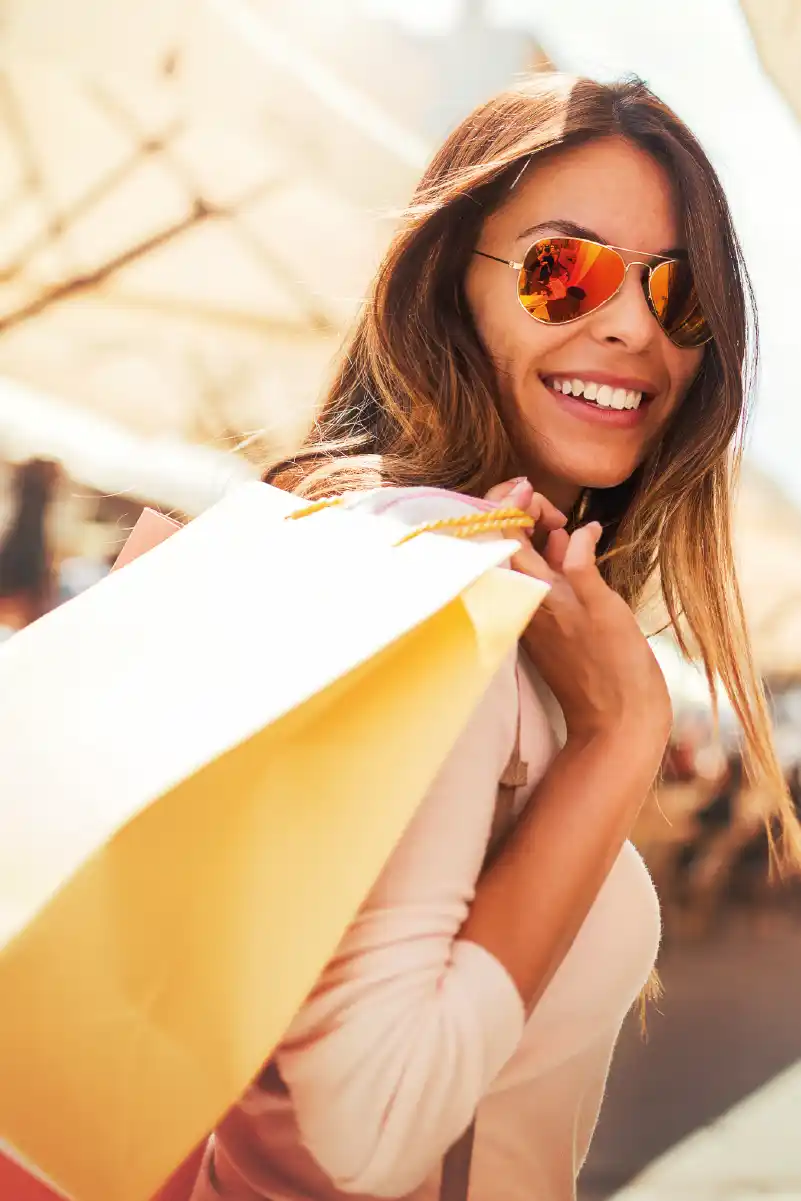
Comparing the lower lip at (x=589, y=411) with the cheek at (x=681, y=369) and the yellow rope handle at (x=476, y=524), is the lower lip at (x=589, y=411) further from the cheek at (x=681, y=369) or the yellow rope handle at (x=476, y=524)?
→ the yellow rope handle at (x=476, y=524)

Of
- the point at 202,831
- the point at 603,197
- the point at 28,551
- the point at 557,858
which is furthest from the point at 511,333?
the point at 28,551

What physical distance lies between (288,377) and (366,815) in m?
1.72

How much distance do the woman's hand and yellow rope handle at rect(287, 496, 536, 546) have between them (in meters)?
0.04

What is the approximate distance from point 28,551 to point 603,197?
1.51 meters

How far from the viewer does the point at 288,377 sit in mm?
2145

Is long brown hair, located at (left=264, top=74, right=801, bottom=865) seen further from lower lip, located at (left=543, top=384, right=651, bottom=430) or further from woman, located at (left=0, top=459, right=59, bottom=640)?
woman, located at (left=0, top=459, right=59, bottom=640)

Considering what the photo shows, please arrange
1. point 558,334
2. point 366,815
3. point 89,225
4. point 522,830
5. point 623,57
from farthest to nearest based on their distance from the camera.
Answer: point 89,225, point 623,57, point 558,334, point 522,830, point 366,815

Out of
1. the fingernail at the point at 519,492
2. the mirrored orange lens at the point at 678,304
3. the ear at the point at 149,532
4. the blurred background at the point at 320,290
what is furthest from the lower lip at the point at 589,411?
the blurred background at the point at 320,290

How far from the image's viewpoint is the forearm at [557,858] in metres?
0.71

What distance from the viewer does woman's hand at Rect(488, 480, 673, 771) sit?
0.85 metres

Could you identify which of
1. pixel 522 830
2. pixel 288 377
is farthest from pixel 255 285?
pixel 522 830

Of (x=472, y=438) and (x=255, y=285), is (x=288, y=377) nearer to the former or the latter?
(x=255, y=285)

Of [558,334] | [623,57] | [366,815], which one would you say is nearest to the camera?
[366,815]

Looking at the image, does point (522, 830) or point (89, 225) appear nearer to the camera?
point (522, 830)
